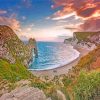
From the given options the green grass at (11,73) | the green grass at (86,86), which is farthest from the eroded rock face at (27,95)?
the green grass at (11,73)

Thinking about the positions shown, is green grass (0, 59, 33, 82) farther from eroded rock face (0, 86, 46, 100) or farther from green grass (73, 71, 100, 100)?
A: eroded rock face (0, 86, 46, 100)

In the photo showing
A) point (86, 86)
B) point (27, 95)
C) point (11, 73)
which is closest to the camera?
point (27, 95)

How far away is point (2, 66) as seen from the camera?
118m

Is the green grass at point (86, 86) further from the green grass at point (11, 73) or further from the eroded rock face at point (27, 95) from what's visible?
the green grass at point (11, 73)

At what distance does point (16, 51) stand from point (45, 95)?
5849 inches

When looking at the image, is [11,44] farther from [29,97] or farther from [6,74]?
[29,97]

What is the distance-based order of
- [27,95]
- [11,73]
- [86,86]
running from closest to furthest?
1. [27,95]
2. [86,86]
3. [11,73]

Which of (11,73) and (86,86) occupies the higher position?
(86,86)

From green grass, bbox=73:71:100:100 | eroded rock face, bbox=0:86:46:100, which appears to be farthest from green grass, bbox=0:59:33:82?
eroded rock face, bbox=0:86:46:100

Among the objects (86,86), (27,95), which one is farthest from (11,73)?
(27,95)

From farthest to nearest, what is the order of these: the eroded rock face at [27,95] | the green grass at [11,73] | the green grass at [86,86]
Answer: the green grass at [11,73], the green grass at [86,86], the eroded rock face at [27,95]

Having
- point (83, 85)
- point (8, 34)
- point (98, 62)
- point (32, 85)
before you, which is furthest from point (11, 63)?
point (32, 85)

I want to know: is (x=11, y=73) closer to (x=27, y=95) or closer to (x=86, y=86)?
(x=86, y=86)

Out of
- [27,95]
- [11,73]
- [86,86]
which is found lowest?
[11,73]
